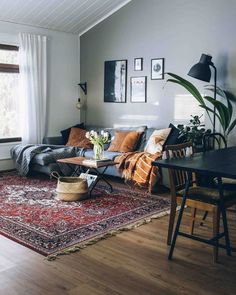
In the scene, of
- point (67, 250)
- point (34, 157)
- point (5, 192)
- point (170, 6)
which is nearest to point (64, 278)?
point (67, 250)

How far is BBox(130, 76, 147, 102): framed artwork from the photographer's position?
6.48 metres

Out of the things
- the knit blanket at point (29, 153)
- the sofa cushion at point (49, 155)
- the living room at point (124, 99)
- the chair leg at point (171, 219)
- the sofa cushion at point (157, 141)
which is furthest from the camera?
the knit blanket at point (29, 153)

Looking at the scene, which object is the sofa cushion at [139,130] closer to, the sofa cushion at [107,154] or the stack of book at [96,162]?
the sofa cushion at [107,154]

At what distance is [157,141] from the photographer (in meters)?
5.49

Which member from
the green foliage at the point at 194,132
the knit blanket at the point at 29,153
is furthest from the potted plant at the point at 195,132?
the knit blanket at the point at 29,153

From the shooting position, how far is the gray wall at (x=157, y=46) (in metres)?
5.46

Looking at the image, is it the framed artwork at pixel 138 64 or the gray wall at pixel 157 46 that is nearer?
the gray wall at pixel 157 46

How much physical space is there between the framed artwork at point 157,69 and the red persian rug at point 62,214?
206 centimetres

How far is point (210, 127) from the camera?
5.61 meters

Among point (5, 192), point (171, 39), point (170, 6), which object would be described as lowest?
point (5, 192)

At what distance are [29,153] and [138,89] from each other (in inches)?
82.7

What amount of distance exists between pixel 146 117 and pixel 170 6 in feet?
5.86

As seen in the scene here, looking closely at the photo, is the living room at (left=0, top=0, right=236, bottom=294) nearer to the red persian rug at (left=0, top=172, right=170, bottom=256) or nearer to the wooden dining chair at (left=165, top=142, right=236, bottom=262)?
the red persian rug at (left=0, top=172, right=170, bottom=256)

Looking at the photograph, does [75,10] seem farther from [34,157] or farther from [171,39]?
[34,157]
